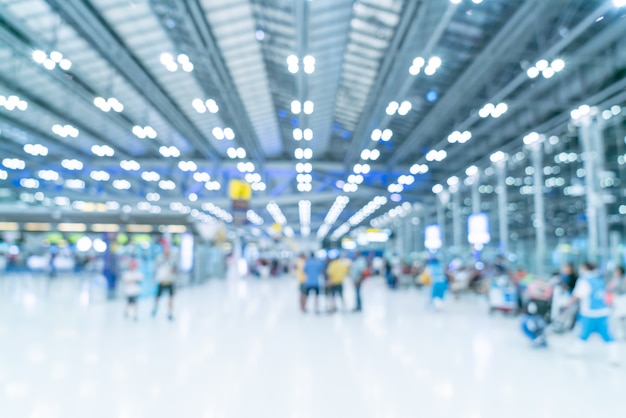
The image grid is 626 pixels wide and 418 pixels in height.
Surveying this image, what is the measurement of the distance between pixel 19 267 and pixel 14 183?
19.3 feet

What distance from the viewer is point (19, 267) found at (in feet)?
98.3

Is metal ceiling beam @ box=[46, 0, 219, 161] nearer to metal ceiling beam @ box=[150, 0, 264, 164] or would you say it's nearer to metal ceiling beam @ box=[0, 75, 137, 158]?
metal ceiling beam @ box=[150, 0, 264, 164]

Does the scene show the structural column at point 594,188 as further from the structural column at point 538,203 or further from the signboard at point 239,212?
the signboard at point 239,212

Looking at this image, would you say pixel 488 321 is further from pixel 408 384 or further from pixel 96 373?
pixel 96 373

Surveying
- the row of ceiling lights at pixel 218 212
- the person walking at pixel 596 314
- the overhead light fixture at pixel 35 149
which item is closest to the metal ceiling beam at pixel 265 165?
the overhead light fixture at pixel 35 149

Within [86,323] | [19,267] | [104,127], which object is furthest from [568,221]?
[19,267]

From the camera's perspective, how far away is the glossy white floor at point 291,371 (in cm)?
449

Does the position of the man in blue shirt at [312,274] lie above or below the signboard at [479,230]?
below

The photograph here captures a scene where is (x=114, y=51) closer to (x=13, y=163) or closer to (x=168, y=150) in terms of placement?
(x=168, y=150)

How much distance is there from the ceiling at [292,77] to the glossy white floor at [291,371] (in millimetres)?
6350

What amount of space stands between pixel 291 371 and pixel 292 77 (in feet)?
35.2

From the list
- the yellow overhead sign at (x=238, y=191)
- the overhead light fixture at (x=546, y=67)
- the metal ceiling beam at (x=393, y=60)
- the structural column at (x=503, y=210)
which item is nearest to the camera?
the metal ceiling beam at (x=393, y=60)

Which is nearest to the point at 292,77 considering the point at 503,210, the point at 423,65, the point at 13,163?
the point at 423,65

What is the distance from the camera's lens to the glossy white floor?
177 inches
